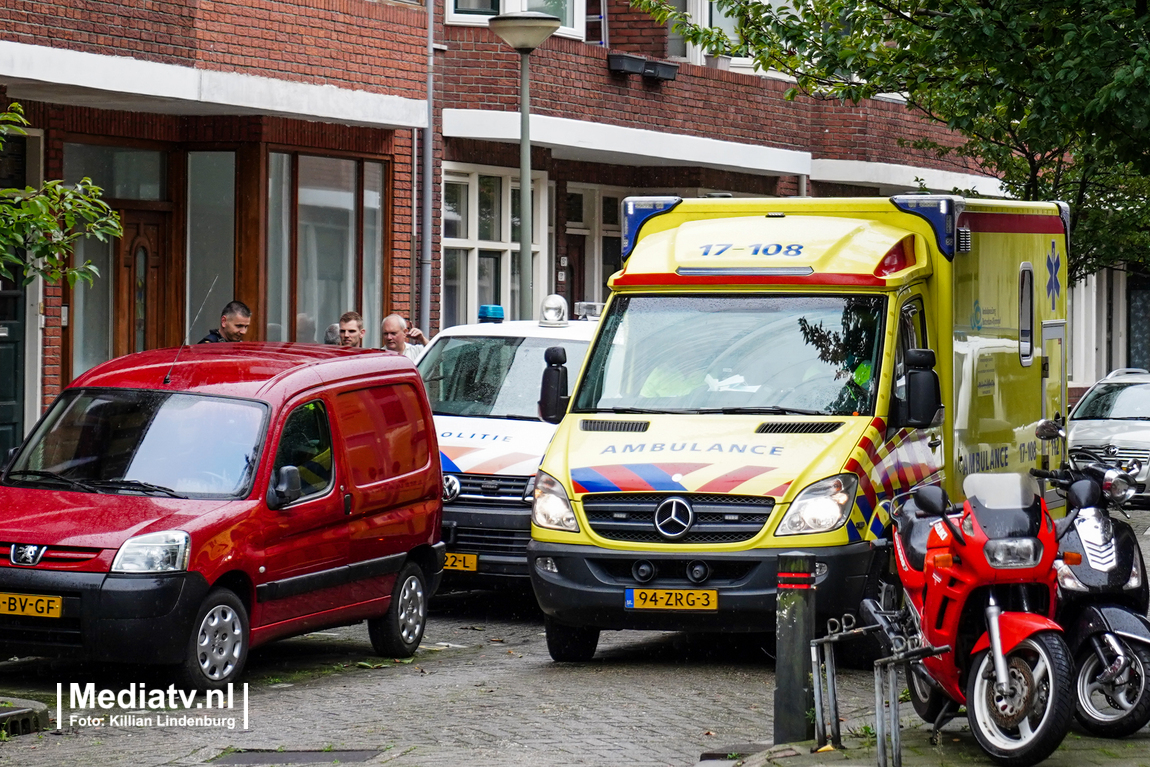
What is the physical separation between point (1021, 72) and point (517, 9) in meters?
11.2

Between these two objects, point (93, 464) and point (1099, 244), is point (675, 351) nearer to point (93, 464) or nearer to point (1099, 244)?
point (93, 464)

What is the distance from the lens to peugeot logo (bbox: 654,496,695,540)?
10.2m

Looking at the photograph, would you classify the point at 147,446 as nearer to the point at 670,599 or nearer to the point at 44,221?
the point at 44,221

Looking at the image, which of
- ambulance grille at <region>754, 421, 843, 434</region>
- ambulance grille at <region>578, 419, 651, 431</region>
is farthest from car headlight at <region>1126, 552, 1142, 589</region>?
ambulance grille at <region>578, 419, 651, 431</region>

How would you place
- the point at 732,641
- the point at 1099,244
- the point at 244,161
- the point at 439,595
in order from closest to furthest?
the point at 732,641
the point at 439,595
the point at 244,161
the point at 1099,244

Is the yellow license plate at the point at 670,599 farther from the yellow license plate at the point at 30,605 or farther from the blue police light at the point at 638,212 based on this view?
the yellow license plate at the point at 30,605

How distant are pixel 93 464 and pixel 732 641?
4.16 meters

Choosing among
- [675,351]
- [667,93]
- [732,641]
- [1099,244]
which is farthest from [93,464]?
[1099,244]

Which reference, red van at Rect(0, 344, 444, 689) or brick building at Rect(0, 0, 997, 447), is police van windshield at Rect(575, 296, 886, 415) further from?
brick building at Rect(0, 0, 997, 447)

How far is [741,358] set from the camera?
438 inches

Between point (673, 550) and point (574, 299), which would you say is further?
point (574, 299)

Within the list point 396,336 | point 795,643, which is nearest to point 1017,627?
point 795,643

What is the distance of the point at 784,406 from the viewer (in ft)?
35.8

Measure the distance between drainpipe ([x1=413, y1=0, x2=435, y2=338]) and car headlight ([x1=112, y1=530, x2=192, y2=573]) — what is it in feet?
39.6
